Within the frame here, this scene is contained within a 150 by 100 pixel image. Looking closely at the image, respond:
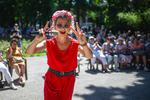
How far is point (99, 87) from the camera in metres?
9.91

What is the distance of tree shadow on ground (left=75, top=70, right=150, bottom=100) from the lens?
862 cm

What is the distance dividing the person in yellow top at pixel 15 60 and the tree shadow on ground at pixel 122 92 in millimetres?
2121

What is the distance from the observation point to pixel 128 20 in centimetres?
2292

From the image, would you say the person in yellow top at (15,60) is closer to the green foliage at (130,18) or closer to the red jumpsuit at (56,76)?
the red jumpsuit at (56,76)

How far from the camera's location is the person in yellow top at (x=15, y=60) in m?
10.4

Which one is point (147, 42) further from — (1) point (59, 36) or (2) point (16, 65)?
(1) point (59, 36)

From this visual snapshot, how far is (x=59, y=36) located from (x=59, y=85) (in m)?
0.58

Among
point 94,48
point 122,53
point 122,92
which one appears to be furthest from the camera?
point 122,53

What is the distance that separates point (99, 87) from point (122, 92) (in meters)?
0.87

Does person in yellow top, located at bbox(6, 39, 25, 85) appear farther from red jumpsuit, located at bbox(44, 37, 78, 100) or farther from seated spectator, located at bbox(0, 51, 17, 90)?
red jumpsuit, located at bbox(44, 37, 78, 100)

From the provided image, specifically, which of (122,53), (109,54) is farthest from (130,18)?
(109,54)

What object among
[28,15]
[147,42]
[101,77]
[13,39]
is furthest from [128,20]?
[28,15]

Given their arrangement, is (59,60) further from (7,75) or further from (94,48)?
(94,48)

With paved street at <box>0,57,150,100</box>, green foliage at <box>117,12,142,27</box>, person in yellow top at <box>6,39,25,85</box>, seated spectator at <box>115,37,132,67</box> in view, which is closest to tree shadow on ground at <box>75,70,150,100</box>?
paved street at <box>0,57,150,100</box>
